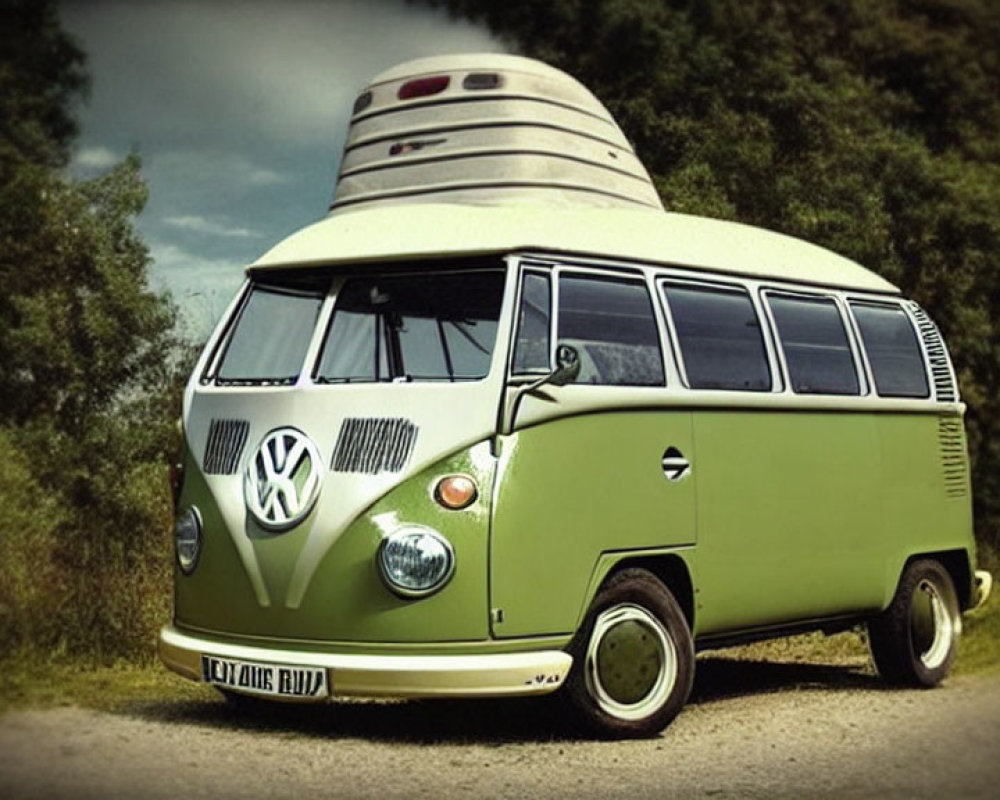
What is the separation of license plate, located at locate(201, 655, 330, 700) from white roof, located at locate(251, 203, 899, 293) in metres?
1.90

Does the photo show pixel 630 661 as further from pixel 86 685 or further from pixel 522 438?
pixel 86 685

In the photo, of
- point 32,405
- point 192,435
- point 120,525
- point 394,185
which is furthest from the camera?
point 32,405

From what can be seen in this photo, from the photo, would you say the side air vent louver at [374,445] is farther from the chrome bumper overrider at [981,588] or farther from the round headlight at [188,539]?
the chrome bumper overrider at [981,588]

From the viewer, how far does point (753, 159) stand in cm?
1947

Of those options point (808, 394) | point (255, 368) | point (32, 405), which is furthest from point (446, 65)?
point (32, 405)

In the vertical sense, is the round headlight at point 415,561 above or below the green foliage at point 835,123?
below

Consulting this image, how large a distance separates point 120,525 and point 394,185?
6331 mm

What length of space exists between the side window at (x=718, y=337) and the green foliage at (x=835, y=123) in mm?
8599

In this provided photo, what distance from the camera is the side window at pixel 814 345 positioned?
949cm

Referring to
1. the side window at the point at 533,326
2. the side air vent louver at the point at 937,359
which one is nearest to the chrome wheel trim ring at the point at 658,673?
the side window at the point at 533,326

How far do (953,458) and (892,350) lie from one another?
2.90 ft

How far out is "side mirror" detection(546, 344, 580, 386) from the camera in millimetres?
7555

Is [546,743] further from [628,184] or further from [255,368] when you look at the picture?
[628,184]

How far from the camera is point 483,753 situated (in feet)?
24.6
